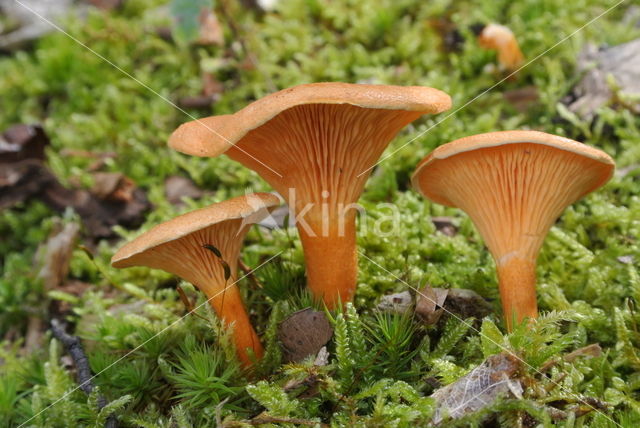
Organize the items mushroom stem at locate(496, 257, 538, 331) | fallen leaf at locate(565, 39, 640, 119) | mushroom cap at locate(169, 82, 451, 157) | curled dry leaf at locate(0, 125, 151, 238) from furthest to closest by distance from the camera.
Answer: curled dry leaf at locate(0, 125, 151, 238) < fallen leaf at locate(565, 39, 640, 119) < mushroom stem at locate(496, 257, 538, 331) < mushroom cap at locate(169, 82, 451, 157)

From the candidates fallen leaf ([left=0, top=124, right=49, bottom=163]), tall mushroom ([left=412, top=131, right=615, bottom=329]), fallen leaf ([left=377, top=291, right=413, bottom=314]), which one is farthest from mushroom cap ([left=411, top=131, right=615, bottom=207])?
fallen leaf ([left=0, top=124, right=49, bottom=163])

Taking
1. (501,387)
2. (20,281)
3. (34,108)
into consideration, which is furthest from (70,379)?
(34,108)

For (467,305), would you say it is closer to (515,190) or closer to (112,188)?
(515,190)

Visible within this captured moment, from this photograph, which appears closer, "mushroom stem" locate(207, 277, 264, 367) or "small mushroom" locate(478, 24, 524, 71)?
"mushroom stem" locate(207, 277, 264, 367)

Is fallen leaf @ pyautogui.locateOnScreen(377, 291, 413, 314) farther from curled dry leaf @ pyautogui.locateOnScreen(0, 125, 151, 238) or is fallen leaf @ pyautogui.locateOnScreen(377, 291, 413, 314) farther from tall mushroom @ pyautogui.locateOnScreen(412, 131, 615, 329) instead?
curled dry leaf @ pyautogui.locateOnScreen(0, 125, 151, 238)

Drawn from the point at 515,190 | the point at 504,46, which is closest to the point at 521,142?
the point at 515,190

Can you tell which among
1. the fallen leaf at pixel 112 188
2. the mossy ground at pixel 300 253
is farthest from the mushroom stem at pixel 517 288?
the fallen leaf at pixel 112 188

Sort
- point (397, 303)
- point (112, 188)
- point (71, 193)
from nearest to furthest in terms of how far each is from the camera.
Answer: point (397, 303) → point (112, 188) → point (71, 193)

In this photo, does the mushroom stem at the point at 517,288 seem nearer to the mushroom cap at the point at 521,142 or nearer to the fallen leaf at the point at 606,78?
the mushroom cap at the point at 521,142
